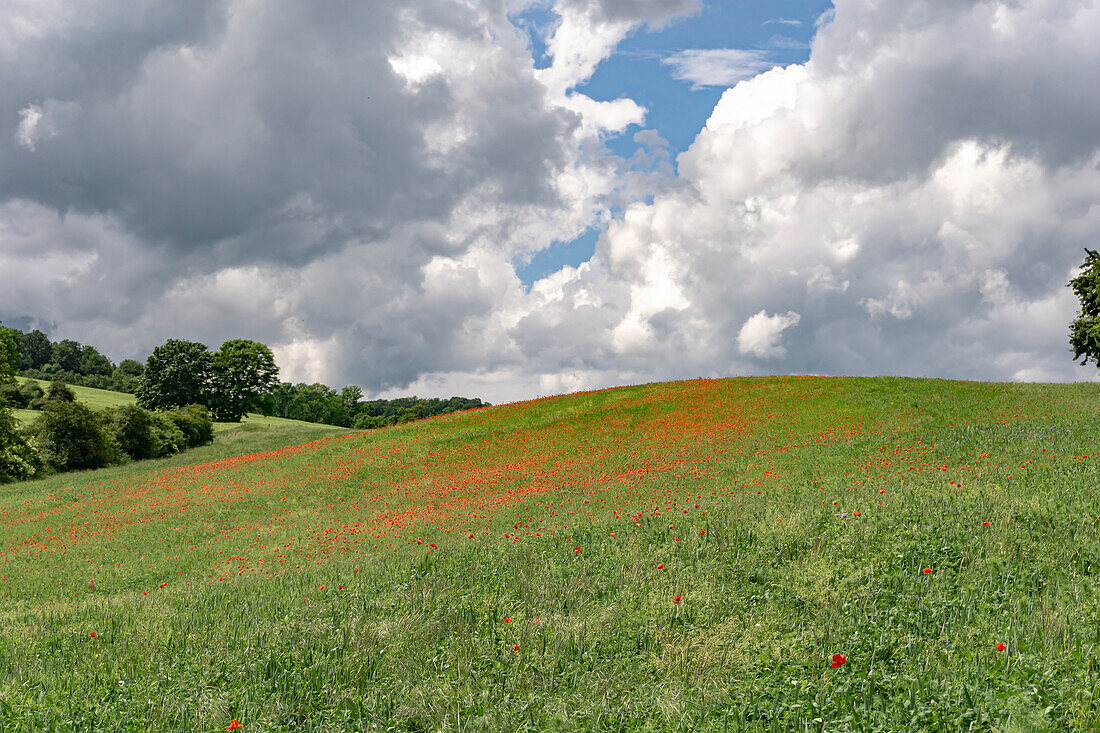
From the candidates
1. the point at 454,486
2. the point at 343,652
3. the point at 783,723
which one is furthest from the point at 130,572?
the point at 783,723

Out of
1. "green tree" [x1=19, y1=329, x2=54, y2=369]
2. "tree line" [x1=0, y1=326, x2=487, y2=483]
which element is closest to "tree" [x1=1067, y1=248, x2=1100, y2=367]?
"tree line" [x1=0, y1=326, x2=487, y2=483]

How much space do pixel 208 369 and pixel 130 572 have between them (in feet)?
214

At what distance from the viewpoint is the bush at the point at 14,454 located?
40.2 meters

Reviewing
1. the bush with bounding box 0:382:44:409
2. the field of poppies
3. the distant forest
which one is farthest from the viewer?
the distant forest

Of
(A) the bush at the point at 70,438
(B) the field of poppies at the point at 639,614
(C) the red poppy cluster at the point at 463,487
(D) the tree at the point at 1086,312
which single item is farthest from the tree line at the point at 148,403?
(D) the tree at the point at 1086,312

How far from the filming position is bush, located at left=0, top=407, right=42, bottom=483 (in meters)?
40.2

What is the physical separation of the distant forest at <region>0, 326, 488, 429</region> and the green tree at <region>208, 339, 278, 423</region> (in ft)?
86.1

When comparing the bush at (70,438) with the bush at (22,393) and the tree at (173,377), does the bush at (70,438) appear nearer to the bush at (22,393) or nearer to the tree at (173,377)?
the tree at (173,377)

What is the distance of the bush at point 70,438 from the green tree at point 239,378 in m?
33.0

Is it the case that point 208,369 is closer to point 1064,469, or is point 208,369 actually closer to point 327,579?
point 327,579

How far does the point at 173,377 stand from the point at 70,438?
29.8 meters

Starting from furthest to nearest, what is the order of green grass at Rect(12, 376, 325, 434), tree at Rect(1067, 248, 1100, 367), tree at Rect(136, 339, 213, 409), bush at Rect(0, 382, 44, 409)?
tree at Rect(136, 339, 213, 409) < bush at Rect(0, 382, 44, 409) < green grass at Rect(12, 376, 325, 434) < tree at Rect(1067, 248, 1100, 367)

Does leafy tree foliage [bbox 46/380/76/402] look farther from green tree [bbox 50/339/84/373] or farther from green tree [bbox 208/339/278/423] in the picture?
green tree [bbox 50/339/84/373]

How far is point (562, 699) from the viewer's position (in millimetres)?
5789
